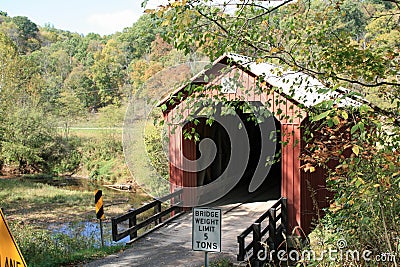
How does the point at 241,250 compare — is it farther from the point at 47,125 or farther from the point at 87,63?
the point at 87,63

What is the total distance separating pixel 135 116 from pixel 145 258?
41.8 feet

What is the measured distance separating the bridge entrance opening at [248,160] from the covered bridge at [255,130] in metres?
0.03

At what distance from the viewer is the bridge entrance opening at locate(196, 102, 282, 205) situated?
10562 millimetres

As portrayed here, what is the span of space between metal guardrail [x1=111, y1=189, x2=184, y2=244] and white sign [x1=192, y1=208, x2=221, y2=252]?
3.48 metres

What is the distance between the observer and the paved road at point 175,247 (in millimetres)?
6730

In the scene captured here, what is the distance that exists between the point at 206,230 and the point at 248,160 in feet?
29.7

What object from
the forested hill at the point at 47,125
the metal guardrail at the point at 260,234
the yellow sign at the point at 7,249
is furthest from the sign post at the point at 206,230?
the forested hill at the point at 47,125

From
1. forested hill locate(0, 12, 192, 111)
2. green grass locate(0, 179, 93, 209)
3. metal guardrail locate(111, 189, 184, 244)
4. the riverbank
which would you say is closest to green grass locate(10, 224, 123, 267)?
the riverbank

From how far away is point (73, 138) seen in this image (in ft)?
90.7

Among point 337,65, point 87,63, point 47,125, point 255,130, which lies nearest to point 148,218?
point 337,65

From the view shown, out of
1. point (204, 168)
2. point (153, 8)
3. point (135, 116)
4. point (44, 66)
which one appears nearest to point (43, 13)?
point (44, 66)

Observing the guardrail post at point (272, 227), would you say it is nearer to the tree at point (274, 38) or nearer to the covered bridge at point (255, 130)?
the covered bridge at point (255, 130)

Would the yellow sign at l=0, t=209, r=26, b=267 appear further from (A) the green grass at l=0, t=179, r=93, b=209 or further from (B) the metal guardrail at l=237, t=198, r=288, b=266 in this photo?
(A) the green grass at l=0, t=179, r=93, b=209

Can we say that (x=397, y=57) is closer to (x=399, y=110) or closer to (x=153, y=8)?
(x=399, y=110)
